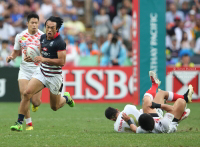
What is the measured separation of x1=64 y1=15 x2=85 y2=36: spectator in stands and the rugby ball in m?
10.9

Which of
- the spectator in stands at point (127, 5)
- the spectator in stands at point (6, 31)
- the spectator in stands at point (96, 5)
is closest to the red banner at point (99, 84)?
the spectator in stands at point (6, 31)

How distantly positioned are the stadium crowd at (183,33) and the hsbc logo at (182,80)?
78 cm

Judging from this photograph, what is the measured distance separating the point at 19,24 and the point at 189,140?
48.6 feet

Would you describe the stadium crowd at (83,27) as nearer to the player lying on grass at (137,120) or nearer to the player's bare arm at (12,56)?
the player's bare arm at (12,56)

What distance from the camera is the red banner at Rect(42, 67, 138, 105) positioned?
17.2 metres

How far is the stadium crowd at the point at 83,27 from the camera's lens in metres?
18.7

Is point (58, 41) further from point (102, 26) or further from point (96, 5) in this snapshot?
point (96, 5)

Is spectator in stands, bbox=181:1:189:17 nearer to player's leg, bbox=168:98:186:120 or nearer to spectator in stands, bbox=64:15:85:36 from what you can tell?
spectator in stands, bbox=64:15:85:36

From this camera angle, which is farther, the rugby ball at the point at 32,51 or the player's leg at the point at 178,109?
the rugby ball at the point at 32,51

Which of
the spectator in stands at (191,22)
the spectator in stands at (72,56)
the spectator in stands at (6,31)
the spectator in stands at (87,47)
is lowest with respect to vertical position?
the spectator in stands at (72,56)

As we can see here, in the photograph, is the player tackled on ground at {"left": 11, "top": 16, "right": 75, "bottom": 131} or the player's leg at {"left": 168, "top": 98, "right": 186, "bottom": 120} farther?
the player's leg at {"left": 168, "top": 98, "right": 186, "bottom": 120}

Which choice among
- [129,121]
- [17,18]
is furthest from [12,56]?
[17,18]

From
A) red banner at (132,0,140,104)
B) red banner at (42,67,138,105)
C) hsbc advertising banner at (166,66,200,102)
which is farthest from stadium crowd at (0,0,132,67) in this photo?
hsbc advertising banner at (166,66,200,102)

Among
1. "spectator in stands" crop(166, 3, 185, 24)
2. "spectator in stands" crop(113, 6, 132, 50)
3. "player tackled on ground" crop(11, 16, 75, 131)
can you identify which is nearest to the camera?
"player tackled on ground" crop(11, 16, 75, 131)
